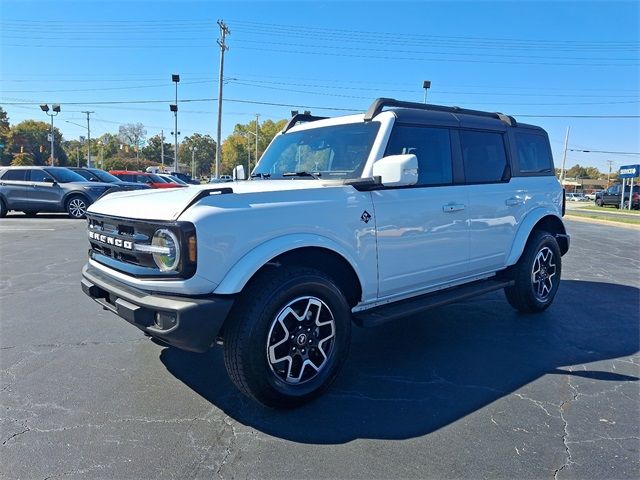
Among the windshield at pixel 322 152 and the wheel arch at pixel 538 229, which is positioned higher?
the windshield at pixel 322 152

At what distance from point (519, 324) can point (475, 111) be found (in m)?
2.35

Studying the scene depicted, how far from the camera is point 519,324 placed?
4.75 m

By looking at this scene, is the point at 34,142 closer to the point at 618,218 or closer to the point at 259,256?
the point at 618,218

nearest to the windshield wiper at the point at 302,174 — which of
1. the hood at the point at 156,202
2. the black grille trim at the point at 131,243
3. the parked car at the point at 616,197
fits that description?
the hood at the point at 156,202

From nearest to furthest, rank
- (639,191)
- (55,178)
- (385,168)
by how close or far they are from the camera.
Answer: (385,168) → (55,178) → (639,191)

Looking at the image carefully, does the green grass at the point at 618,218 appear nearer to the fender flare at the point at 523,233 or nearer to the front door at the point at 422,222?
the fender flare at the point at 523,233

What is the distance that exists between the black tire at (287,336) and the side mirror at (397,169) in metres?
0.86

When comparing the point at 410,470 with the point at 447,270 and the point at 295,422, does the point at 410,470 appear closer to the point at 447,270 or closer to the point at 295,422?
the point at 295,422

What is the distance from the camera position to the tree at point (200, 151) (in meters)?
125

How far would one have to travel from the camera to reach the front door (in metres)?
3.47

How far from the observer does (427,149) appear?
Answer: 13.1ft

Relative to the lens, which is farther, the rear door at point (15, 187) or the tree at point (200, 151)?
the tree at point (200, 151)

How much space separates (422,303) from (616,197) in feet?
130

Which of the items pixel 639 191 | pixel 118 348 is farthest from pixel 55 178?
pixel 639 191
